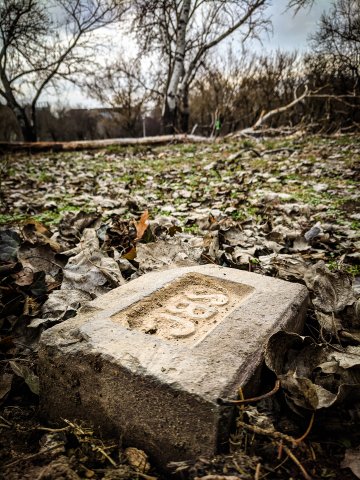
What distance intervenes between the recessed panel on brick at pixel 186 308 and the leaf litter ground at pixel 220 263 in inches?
9.9

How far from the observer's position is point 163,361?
2.96 ft

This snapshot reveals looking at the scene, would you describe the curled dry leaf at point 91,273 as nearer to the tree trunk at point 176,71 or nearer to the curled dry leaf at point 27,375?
the curled dry leaf at point 27,375

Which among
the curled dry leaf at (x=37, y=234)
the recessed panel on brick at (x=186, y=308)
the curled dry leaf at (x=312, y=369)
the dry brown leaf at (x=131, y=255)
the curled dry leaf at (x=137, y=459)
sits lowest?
the curled dry leaf at (x=137, y=459)

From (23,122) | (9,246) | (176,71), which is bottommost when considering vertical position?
(9,246)

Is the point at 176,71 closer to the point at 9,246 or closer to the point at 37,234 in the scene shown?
the point at 37,234

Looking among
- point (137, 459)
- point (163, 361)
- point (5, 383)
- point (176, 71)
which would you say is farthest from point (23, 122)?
point (137, 459)

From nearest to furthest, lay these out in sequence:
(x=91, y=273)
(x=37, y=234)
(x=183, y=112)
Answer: (x=91, y=273)
(x=37, y=234)
(x=183, y=112)

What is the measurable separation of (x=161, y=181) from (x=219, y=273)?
3.22 meters

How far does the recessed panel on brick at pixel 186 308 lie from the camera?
1098mm

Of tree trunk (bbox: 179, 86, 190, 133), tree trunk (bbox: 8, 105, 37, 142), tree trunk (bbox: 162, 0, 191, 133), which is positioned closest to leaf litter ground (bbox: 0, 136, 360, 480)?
tree trunk (bbox: 162, 0, 191, 133)

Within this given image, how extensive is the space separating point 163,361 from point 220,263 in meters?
1.04

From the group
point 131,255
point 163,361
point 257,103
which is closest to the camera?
point 163,361

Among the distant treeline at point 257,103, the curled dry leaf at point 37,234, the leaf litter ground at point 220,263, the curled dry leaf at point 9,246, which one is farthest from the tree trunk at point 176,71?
the curled dry leaf at point 9,246

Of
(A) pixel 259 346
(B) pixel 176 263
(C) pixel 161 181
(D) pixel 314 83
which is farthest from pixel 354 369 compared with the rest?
(D) pixel 314 83
